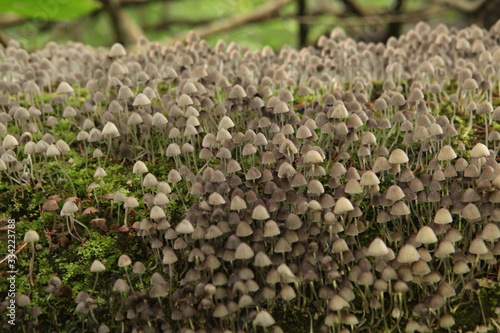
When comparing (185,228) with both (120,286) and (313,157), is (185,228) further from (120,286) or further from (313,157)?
(313,157)

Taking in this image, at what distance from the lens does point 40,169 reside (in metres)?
3.75

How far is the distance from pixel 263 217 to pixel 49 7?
Answer: 5.26 metres

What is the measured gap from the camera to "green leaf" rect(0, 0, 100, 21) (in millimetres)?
6098

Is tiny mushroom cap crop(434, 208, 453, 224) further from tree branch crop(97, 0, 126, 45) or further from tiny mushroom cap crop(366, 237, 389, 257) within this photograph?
tree branch crop(97, 0, 126, 45)

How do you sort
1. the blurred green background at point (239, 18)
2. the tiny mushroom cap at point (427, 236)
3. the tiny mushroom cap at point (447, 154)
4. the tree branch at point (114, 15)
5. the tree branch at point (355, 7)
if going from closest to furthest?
the tiny mushroom cap at point (427, 236), the tiny mushroom cap at point (447, 154), the blurred green background at point (239, 18), the tree branch at point (114, 15), the tree branch at point (355, 7)

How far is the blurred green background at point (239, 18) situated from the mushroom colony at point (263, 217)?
2.79m

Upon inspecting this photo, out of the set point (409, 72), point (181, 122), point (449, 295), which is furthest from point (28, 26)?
point (449, 295)

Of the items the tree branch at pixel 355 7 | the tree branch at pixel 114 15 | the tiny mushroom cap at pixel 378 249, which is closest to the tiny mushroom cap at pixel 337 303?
the tiny mushroom cap at pixel 378 249

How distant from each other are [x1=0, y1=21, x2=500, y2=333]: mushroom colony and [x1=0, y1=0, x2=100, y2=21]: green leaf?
2272mm

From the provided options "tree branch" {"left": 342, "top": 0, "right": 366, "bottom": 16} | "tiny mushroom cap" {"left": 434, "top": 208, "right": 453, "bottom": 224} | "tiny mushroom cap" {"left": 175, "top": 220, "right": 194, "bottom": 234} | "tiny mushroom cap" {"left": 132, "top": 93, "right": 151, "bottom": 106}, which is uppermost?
"tree branch" {"left": 342, "top": 0, "right": 366, "bottom": 16}

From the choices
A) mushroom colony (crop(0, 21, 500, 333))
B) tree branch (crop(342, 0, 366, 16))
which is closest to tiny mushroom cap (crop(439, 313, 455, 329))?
mushroom colony (crop(0, 21, 500, 333))

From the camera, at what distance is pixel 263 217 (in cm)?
282

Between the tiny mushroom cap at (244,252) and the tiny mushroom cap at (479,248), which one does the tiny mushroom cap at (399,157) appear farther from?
the tiny mushroom cap at (244,252)

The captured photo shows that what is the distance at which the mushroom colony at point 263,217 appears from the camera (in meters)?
2.76
